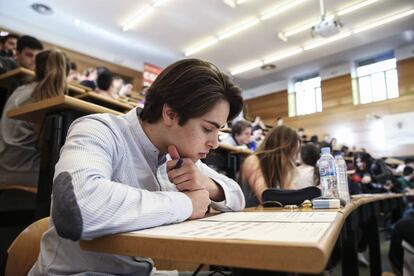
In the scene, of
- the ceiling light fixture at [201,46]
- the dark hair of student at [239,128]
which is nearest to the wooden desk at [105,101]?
the dark hair of student at [239,128]

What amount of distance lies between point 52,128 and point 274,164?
129 centimetres

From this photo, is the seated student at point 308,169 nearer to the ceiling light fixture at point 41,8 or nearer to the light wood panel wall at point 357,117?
the ceiling light fixture at point 41,8

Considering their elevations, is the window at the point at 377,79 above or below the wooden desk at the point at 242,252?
above

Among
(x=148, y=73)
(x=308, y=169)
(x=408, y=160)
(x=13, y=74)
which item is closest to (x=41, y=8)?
(x=148, y=73)

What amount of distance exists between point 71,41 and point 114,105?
6412 millimetres

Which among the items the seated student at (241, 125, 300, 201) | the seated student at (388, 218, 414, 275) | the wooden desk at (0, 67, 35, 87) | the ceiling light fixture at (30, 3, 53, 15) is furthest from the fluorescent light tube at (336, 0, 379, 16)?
the wooden desk at (0, 67, 35, 87)

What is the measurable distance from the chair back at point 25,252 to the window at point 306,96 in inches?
360

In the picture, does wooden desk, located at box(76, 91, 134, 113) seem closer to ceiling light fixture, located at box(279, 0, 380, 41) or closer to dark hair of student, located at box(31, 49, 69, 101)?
dark hair of student, located at box(31, 49, 69, 101)

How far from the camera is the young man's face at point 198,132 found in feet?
2.56

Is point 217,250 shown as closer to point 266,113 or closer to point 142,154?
point 142,154

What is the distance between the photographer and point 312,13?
19.4 feet

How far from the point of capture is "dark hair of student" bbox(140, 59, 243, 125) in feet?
2.52

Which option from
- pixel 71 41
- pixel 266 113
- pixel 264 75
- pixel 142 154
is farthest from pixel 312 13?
pixel 142 154

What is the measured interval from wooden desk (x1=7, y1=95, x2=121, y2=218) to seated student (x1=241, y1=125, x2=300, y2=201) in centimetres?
96
